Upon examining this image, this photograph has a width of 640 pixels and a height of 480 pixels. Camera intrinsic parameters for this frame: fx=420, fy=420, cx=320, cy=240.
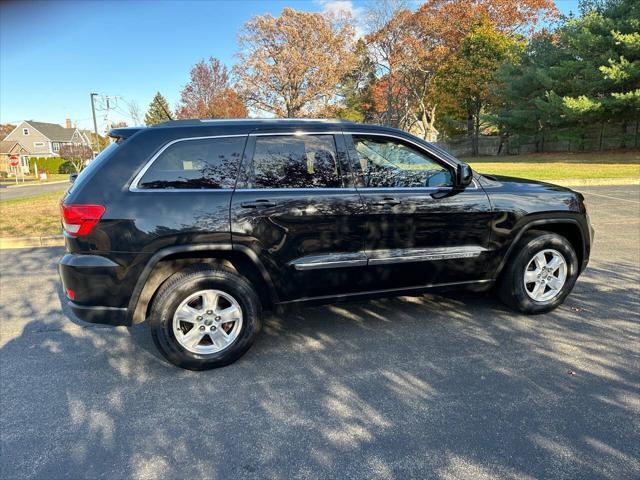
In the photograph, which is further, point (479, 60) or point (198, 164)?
point (479, 60)

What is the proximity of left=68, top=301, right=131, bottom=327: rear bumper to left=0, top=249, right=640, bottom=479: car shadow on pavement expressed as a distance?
44 centimetres

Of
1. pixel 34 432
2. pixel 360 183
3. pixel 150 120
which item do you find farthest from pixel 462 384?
pixel 150 120

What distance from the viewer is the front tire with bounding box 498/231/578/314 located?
13.1 ft

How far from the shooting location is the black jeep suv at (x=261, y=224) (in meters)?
3.05

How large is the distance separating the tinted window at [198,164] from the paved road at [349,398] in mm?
1452

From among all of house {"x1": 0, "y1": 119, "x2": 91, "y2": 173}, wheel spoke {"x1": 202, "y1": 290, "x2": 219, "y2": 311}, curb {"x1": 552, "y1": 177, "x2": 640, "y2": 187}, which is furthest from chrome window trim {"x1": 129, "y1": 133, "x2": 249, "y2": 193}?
house {"x1": 0, "y1": 119, "x2": 91, "y2": 173}

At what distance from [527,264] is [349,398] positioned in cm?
227

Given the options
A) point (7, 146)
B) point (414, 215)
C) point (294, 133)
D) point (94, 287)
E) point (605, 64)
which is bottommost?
point (94, 287)

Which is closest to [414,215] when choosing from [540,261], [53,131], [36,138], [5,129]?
[540,261]

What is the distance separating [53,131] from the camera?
67.2 m

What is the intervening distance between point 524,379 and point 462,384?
18.2 inches

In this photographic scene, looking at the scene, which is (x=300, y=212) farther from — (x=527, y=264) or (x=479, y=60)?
(x=479, y=60)

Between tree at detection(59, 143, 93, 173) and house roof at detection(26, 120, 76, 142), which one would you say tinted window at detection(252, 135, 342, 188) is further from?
house roof at detection(26, 120, 76, 142)

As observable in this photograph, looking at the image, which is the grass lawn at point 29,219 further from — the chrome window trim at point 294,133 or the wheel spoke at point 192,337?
the chrome window trim at point 294,133
